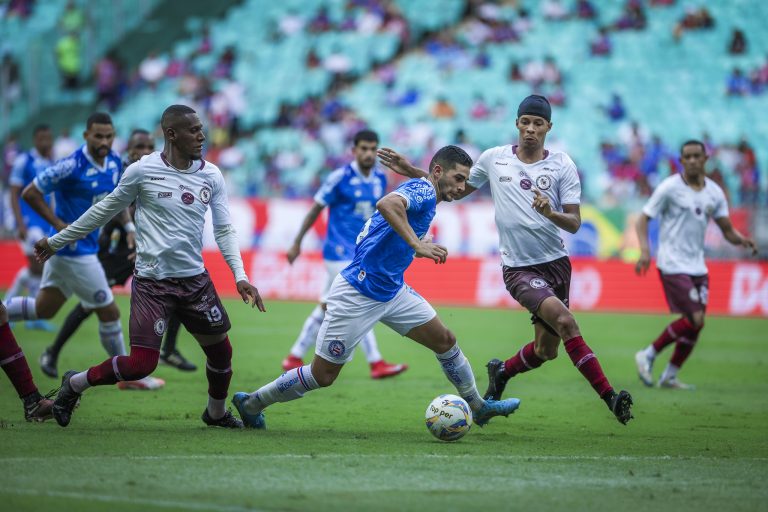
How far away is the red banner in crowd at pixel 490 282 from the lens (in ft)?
83.4

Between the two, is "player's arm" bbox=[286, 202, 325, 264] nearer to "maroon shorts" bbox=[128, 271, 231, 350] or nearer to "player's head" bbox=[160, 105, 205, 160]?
"maroon shorts" bbox=[128, 271, 231, 350]

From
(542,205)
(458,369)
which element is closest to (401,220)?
(542,205)

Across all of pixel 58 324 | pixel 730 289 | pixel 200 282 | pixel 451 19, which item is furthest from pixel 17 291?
pixel 451 19

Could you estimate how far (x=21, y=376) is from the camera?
9.49 meters

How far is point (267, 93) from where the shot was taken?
36500mm

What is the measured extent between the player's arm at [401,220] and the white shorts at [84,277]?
435 centimetres

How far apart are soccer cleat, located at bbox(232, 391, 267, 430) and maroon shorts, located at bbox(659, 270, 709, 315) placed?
6238 millimetres

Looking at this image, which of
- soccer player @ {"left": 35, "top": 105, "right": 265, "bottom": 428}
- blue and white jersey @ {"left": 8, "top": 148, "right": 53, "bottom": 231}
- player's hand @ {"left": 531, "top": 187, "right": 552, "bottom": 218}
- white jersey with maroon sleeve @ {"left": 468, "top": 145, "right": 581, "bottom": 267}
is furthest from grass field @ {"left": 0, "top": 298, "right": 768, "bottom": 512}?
blue and white jersey @ {"left": 8, "top": 148, "right": 53, "bottom": 231}

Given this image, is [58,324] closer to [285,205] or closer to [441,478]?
[285,205]

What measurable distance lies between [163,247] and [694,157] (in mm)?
7380

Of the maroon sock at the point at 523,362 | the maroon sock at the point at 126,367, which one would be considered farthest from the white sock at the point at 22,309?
the maroon sock at the point at 523,362

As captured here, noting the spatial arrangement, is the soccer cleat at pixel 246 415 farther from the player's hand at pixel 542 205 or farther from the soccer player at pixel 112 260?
the soccer player at pixel 112 260

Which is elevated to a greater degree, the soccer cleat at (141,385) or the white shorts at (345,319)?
the white shorts at (345,319)

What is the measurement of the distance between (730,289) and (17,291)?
15269 millimetres
